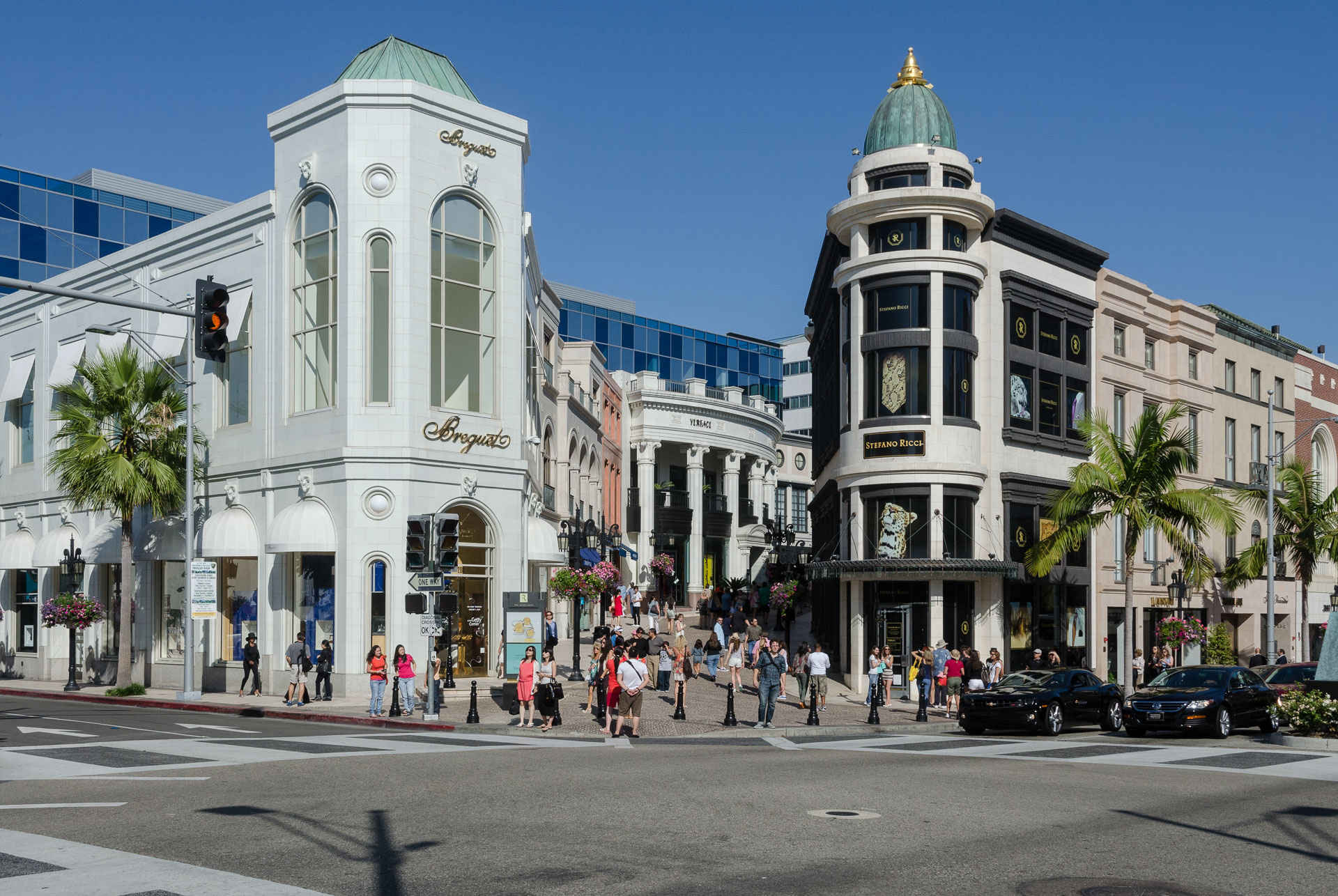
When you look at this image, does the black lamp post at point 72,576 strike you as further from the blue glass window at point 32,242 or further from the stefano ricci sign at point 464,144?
the blue glass window at point 32,242

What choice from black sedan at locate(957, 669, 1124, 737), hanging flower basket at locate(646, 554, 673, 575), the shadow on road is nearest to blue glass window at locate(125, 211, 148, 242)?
hanging flower basket at locate(646, 554, 673, 575)

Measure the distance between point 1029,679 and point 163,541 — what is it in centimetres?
2611

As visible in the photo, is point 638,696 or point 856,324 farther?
point 856,324

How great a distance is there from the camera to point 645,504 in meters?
75.0

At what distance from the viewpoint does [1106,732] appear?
28094 millimetres

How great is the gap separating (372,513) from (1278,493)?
35.6 meters

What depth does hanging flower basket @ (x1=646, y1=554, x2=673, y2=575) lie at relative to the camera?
68688 mm

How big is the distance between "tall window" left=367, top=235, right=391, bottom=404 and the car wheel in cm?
1781

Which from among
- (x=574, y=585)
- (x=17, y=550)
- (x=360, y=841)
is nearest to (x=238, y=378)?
(x=574, y=585)

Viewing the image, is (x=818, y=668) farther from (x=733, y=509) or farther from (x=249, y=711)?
(x=733, y=509)

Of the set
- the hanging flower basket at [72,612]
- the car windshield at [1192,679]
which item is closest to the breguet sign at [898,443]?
the car windshield at [1192,679]

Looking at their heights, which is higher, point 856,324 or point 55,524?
point 856,324

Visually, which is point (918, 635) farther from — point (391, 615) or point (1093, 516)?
point (391, 615)

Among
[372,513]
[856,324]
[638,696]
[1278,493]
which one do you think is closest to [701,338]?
[1278,493]
